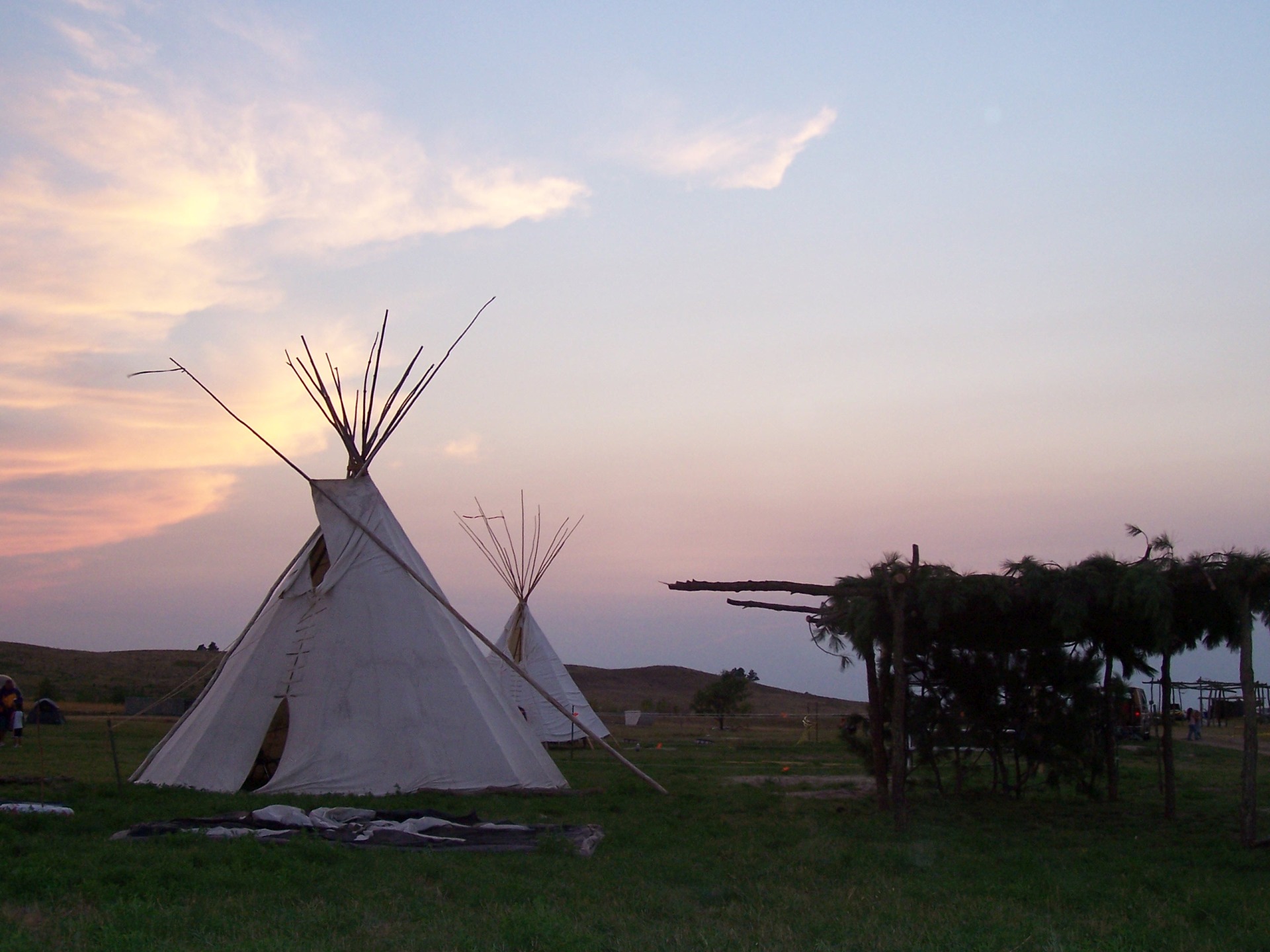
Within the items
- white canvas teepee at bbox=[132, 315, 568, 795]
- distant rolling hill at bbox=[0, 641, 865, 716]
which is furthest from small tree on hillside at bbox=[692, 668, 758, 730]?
white canvas teepee at bbox=[132, 315, 568, 795]

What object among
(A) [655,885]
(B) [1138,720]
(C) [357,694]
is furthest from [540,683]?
(A) [655,885]

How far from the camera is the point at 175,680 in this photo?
43.2m

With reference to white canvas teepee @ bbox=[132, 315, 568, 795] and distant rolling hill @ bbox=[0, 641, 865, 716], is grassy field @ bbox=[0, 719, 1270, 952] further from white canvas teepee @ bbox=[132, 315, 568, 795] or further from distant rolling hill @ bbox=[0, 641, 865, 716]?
distant rolling hill @ bbox=[0, 641, 865, 716]

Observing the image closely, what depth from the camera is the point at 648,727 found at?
31.7 meters

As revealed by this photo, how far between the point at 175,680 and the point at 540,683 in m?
26.5

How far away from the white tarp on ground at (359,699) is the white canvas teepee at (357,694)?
14mm

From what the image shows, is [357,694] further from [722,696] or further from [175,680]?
[175,680]

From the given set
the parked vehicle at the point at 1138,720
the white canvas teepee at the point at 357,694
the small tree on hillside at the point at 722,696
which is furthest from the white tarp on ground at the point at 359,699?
the small tree on hillside at the point at 722,696

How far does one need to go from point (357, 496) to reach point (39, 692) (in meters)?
24.2

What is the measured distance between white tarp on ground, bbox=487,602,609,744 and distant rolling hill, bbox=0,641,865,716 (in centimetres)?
864

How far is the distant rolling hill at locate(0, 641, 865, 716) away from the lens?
37.8 meters

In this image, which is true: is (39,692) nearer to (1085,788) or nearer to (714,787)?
(714,787)

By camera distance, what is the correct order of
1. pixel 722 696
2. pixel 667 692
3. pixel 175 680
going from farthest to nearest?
pixel 667 692 < pixel 175 680 < pixel 722 696

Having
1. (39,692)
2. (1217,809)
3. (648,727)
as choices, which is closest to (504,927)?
(1217,809)
